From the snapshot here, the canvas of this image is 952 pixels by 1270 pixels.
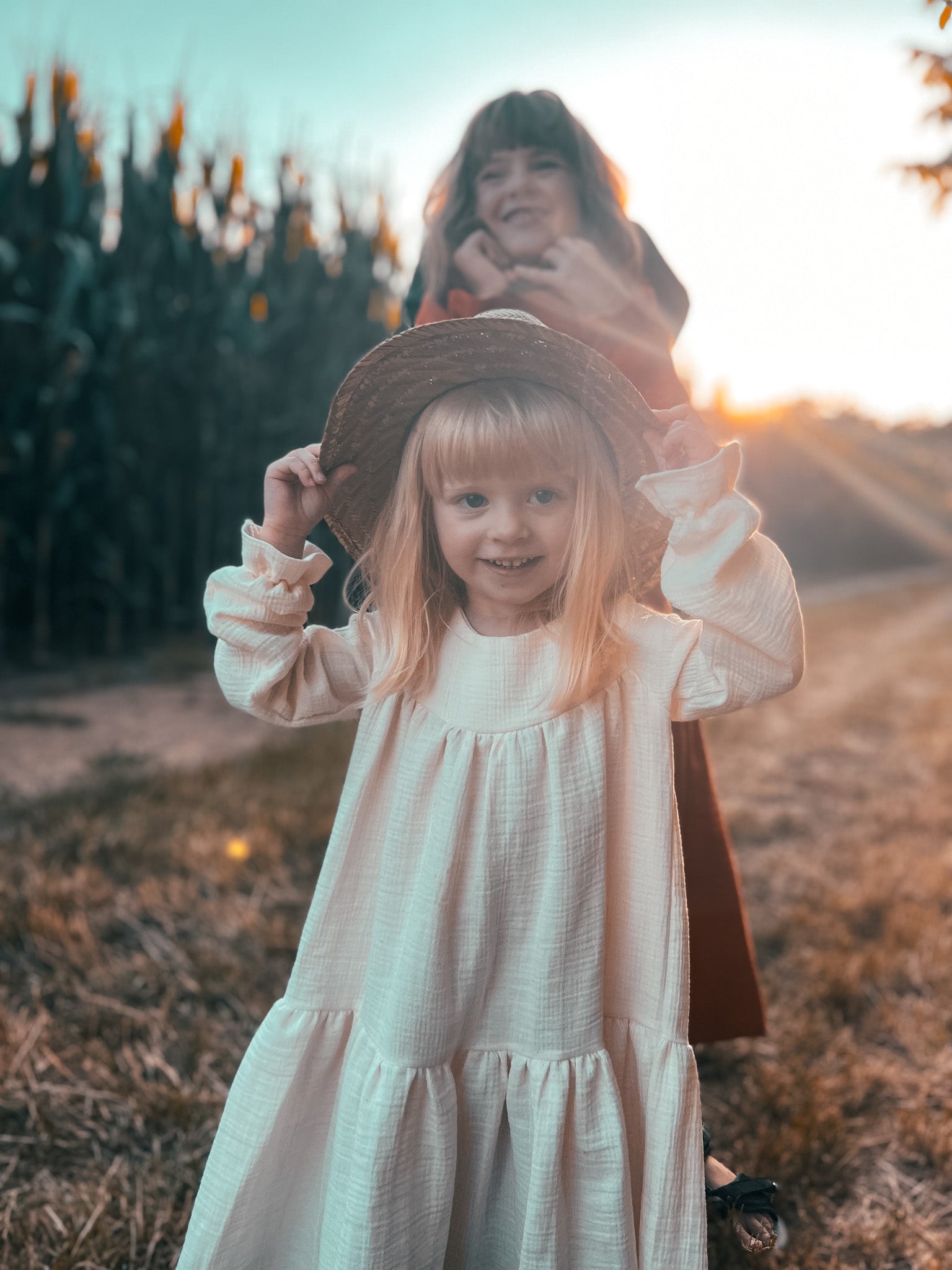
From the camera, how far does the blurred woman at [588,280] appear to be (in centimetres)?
135

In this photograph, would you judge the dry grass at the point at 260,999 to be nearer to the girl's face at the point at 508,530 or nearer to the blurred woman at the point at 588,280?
the blurred woman at the point at 588,280

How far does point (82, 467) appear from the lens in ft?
16.5

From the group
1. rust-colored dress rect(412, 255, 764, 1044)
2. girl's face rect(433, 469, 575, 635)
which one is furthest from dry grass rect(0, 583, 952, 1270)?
girl's face rect(433, 469, 575, 635)

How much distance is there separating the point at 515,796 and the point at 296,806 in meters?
2.18

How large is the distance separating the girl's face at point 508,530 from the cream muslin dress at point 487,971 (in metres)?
0.08

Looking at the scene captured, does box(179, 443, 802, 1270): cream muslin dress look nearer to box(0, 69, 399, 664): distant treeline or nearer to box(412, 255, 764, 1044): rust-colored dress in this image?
box(412, 255, 764, 1044): rust-colored dress

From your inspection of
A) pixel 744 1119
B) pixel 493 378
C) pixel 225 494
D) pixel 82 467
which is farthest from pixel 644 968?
pixel 225 494

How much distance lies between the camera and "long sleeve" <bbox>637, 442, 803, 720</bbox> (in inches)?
38.7

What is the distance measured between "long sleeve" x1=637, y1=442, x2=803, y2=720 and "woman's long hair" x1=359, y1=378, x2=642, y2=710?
9 cm

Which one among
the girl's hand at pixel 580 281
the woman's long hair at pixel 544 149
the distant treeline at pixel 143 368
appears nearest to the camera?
the girl's hand at pixel 580 281

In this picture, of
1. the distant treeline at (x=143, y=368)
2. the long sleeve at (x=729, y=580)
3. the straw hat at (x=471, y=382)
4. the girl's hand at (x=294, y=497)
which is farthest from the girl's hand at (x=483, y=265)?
the distant treeline at (x=143, y=368)

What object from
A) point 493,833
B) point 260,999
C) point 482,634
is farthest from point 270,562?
point 260,999

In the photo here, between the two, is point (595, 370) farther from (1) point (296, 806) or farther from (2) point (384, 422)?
(1) point (296, 806)

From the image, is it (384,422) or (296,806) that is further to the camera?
(296,806)
